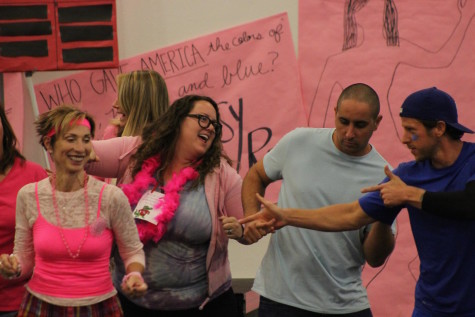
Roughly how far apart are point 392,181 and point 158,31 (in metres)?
1.94

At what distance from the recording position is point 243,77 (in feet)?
11.8

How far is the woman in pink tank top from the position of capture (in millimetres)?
2061

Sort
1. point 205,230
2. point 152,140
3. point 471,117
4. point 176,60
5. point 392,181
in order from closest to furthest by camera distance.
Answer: point 392,181
point 205,230
point 152,140
point 471,117
point 176,60

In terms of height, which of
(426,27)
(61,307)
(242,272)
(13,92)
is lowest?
(242,272)

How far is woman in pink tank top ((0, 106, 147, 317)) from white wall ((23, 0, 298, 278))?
1.49 m

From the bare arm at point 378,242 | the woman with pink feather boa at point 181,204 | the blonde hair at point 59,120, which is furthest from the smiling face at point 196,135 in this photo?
the bare arm at point 378,242

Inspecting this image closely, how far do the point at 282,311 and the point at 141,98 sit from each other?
3.35ft

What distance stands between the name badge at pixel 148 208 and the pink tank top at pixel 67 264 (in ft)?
0.98

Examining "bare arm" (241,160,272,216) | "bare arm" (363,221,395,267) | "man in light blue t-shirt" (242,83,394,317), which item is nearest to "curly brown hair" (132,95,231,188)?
"bare arm" (241,160,272,216)

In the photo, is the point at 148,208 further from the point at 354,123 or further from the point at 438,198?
the point at 438,198

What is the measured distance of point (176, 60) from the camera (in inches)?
144

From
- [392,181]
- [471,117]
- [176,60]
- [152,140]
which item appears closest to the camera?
[392,181]

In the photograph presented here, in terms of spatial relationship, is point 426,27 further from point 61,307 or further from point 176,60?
point 61,307

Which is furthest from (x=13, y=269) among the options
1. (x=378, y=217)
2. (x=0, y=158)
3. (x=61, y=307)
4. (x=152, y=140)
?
(x=378, y=217)
